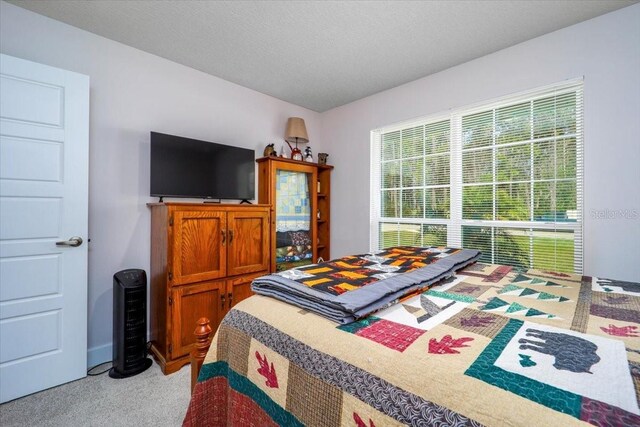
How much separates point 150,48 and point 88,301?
2.22 m

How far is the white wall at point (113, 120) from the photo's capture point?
6.89 ft

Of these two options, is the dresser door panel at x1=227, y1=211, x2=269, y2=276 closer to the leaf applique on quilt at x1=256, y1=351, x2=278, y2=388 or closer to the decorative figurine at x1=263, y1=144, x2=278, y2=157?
the decorative figurine at x1=263, y1=144, x2=278, y2=157

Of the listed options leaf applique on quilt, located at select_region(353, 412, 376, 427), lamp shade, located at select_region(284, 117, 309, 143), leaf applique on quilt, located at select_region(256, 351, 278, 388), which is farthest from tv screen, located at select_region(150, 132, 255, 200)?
leaf applique on quilt, located at select_region(353, 412, 376, 427)

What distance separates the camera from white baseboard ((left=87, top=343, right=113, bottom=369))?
7.28 ft

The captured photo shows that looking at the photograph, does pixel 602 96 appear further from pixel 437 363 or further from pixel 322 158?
pixel 322 158

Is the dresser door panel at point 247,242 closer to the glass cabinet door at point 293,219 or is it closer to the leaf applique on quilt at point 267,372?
the glass cabinet door at point 293,219

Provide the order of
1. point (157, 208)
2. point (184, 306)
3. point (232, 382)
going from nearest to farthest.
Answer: point (232, 382) < point (184, 306) < point (157, 208)

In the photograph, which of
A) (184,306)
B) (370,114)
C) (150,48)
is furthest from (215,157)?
(370,114)

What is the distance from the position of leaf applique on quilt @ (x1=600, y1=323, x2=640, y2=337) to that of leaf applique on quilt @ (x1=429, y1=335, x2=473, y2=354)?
43 centimetres

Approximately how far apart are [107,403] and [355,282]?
72.4 inches

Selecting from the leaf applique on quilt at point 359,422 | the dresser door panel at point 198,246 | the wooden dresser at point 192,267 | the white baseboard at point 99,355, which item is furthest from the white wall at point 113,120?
the leaf applique on quilt at point 359,422

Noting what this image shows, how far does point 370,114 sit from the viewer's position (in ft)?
11.3

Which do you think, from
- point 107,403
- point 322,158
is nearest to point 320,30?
point 322,158

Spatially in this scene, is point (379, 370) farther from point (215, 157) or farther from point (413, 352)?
Answer: point (215, 157)
